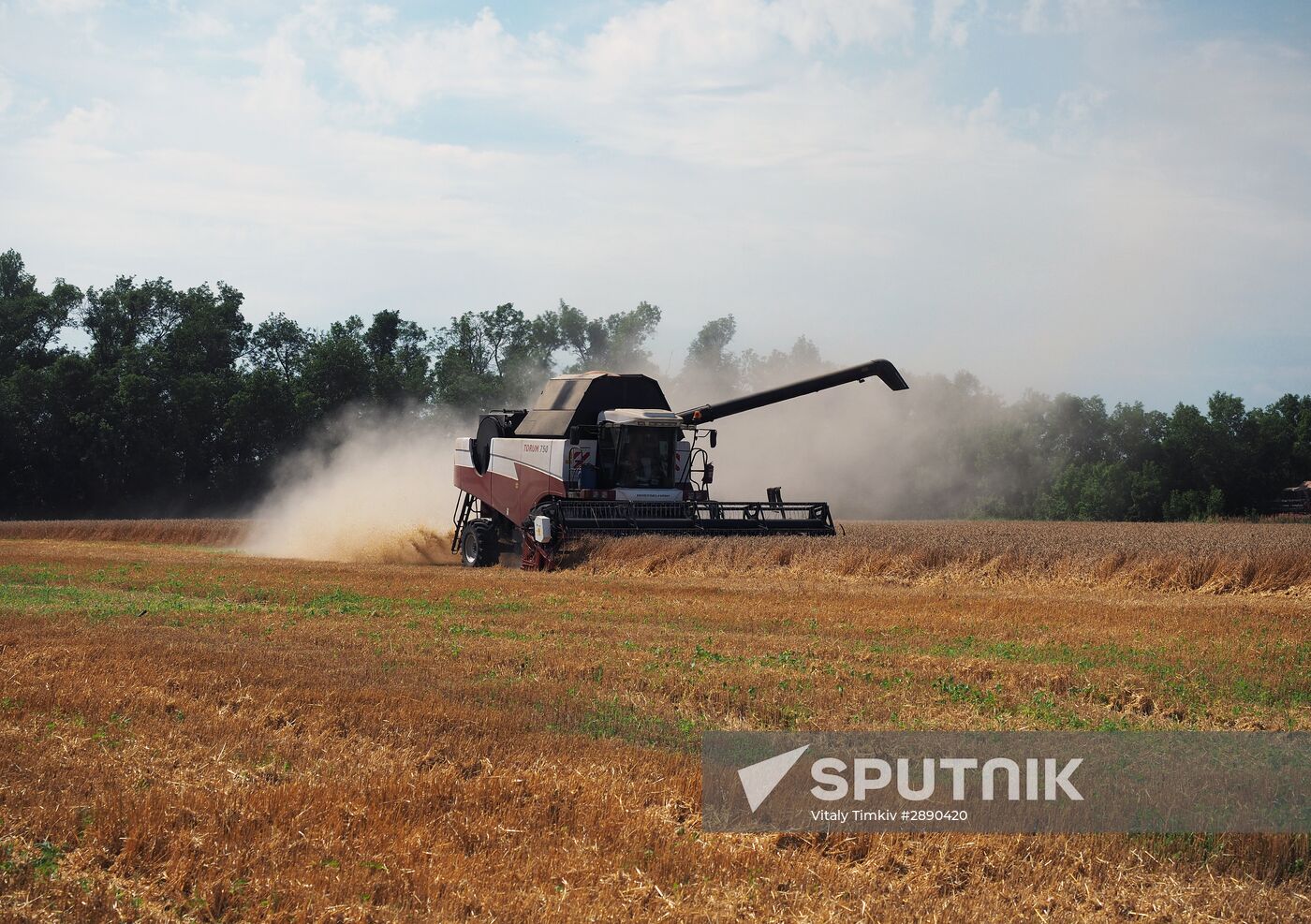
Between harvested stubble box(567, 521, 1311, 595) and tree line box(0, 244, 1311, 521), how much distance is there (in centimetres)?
2955

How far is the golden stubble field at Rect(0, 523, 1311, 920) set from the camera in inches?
195

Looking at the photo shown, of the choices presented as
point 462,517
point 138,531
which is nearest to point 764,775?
point 462,517

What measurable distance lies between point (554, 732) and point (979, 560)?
13.1 m

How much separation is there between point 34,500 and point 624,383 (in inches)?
1757

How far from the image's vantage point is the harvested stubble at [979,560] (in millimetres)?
17141

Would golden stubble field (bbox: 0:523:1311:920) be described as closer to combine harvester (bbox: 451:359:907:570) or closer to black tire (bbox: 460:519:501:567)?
combine harvester (bbox: 451:359:907:570)

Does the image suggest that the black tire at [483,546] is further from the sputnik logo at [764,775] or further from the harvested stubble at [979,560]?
the sputnik logo at [764,775]

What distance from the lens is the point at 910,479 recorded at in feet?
204

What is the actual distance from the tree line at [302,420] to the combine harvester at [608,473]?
83.7 feet

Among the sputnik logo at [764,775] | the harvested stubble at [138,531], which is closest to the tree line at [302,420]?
the harvested stubble at [138,531]

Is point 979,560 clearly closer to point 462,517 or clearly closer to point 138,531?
point 462,517

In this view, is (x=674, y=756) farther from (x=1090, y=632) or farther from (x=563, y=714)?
(x=1090, y=632)

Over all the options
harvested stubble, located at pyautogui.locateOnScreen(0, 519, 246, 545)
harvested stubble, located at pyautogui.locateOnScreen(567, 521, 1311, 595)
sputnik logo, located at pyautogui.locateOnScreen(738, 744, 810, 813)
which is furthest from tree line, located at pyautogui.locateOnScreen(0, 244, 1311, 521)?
sputnik logo, located at pyautogui.locateOnScreen(738, 744, 810, 813)

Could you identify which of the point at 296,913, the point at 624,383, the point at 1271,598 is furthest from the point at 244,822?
the point at 624,383
